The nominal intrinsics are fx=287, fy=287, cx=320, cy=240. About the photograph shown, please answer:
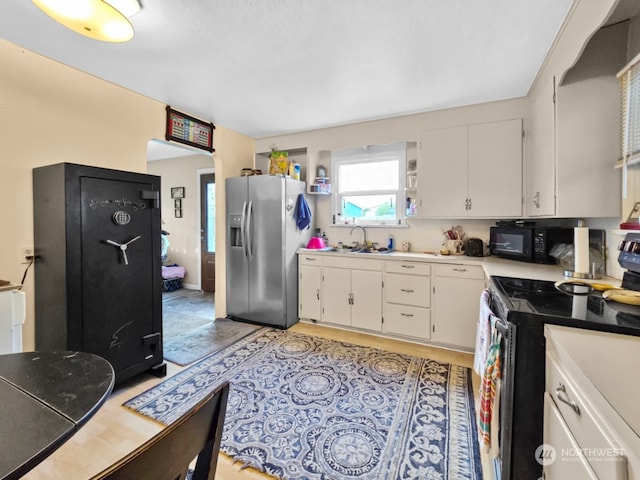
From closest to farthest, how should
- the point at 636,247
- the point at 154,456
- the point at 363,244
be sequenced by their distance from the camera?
the point at 154,456 → the point at 636,247 → the point at 363,244

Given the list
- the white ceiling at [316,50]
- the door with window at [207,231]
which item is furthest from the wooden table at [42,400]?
the door with window at [207,231]

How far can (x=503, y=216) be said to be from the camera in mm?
2750

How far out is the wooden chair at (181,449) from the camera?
1.47ft

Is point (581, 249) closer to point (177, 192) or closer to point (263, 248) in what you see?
point (263, 248)

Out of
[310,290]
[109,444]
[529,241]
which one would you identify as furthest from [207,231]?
[529,241]

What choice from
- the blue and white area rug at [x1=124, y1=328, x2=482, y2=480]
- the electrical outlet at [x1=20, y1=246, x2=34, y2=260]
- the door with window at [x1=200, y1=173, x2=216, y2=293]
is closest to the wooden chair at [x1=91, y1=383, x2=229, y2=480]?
the blue and white area rug at [x1=124, y1=328, x2=482, y2=480]

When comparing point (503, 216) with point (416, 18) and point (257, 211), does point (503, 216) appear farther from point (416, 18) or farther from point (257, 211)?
point (257, 211)

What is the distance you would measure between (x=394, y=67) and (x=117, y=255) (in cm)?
252

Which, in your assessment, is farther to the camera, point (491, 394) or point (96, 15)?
point (96, 15)

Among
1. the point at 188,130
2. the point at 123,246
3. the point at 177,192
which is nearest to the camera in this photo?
the point at 123,246

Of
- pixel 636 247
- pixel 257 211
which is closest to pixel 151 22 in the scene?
pixel 257 211

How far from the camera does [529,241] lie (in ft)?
7.91

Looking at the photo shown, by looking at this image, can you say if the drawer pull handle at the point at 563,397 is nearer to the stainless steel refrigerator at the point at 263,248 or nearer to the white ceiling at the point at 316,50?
the white ceiling at the point at 316,50

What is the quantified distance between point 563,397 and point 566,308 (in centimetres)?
40
